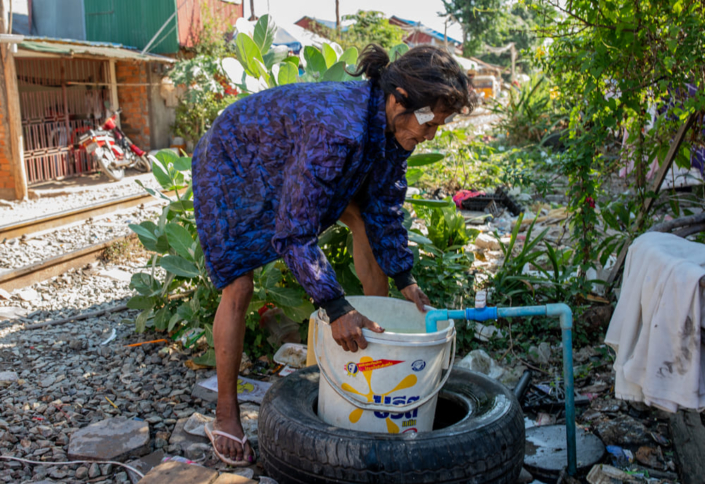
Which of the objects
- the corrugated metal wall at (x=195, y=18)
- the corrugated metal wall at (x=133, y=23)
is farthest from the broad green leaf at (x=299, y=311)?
the corrugated metal wall at (x=133, y=23)

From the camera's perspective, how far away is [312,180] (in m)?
2.01

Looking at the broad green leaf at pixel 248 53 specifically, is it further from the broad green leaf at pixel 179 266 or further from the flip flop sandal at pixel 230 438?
the flip flop sandal at pixel 230 438

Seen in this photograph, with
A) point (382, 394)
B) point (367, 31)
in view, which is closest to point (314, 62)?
point (382, 394)

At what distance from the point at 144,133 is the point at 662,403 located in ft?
47.1

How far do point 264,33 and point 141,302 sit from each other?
5.66 ft

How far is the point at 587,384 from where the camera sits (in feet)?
10.0

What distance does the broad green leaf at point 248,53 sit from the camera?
342cm

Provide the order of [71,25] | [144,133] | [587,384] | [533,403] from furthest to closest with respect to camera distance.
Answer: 1. [71,25]
2. [144,133]
3. [587,384]
4. [533,403]

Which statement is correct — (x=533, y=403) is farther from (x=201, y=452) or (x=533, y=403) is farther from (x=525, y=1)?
(x=525, y=1)

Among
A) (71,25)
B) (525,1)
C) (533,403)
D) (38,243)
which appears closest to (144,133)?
(71,25)

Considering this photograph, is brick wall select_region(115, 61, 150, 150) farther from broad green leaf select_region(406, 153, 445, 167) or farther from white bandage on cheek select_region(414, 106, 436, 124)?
white bandage on cheek select_region(414, 106, 436, 124)

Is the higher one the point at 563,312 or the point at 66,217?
the point at 563,312

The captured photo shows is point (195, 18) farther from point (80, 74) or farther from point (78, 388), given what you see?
point (78, 388)

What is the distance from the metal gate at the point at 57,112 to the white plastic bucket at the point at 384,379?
10675 millimetres
